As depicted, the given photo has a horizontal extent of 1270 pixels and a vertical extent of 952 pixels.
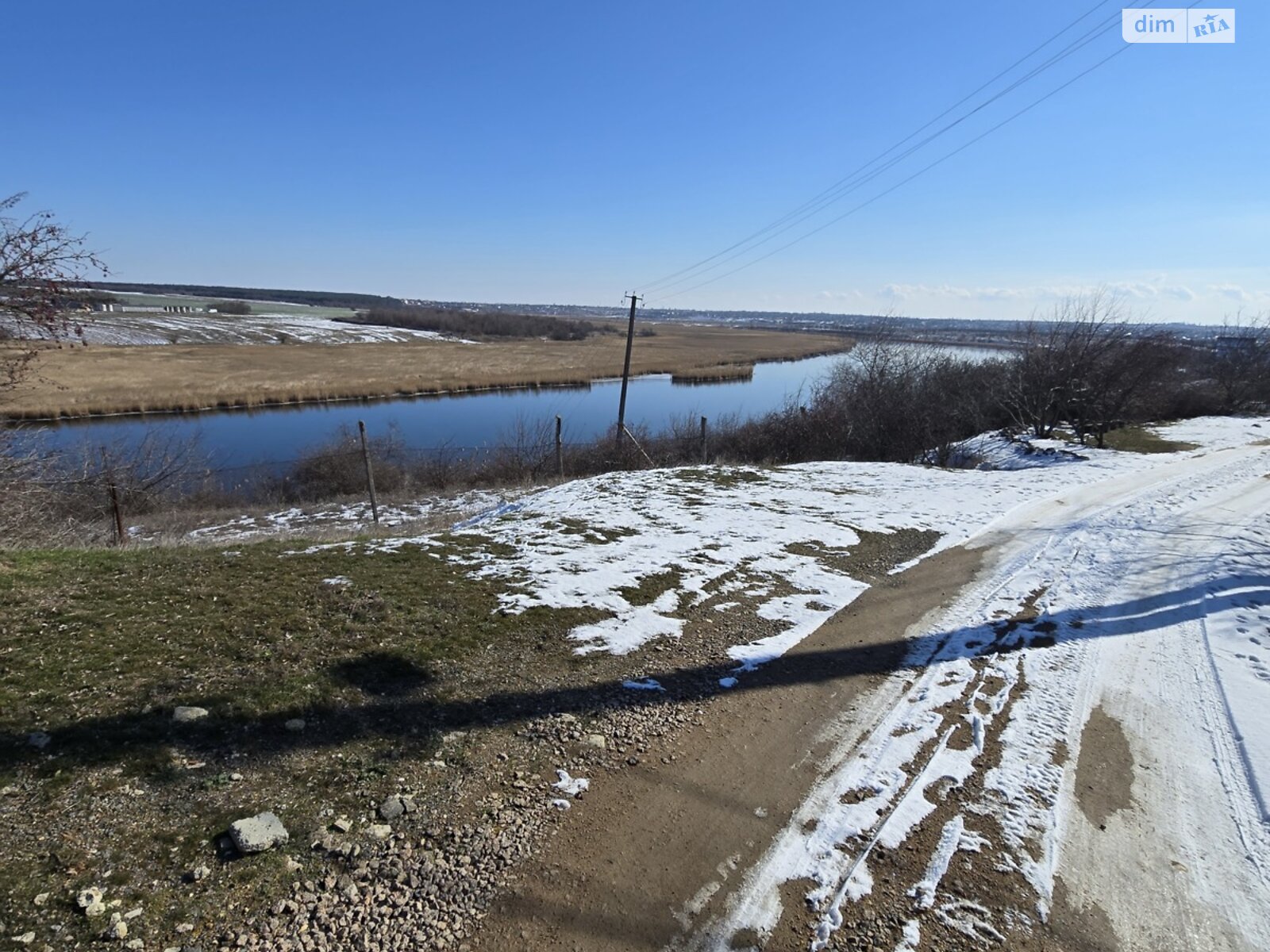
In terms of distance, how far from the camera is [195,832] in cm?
289

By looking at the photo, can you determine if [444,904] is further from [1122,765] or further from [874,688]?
[1122,765]

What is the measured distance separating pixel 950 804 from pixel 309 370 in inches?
2170

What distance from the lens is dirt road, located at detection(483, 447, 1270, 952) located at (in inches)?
106

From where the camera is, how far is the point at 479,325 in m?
117

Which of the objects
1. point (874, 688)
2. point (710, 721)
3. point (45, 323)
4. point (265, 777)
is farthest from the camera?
point (45, 323)

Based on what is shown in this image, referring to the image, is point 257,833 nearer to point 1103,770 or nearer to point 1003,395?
point 1103,770

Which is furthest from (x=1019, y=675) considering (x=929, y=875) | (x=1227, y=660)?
(x=929, y=875)

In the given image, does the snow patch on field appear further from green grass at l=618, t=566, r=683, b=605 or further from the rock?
the rock

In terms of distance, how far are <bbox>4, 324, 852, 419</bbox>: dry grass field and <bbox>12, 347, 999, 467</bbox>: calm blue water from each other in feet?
5.71

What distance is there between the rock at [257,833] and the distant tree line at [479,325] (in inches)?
4114

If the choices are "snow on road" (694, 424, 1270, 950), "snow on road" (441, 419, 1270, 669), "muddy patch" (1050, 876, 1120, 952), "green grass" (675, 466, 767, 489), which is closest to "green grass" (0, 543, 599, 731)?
"snow on road" (441, 419, 1270, 669)

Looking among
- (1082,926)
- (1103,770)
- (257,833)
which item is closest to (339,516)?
(257,833)

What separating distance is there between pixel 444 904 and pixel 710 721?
79.0 inches

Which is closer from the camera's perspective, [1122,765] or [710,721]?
[1122,765]
